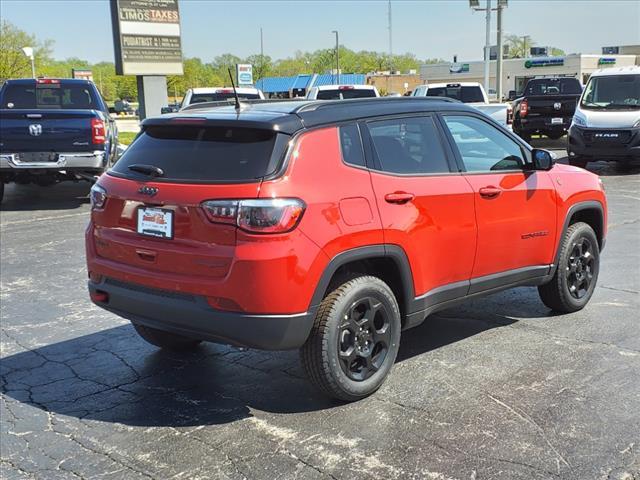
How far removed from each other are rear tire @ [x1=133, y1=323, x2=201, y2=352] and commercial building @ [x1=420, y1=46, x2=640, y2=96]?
230 feet

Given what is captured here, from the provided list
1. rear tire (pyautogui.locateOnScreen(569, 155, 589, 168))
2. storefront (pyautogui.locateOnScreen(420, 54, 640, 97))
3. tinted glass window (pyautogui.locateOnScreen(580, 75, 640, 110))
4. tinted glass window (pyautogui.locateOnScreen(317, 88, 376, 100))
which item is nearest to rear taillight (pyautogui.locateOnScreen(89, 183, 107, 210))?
tinted glass window (pyautogui.locateOnScreen(317, 88, 376, 100))

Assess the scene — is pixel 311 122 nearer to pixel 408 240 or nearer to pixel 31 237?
pixel 408 240

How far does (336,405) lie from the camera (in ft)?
13.4

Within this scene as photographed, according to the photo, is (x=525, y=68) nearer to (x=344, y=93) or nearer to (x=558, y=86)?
(x=558, y=86)

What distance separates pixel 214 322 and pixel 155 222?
697mm

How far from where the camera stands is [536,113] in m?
19.7

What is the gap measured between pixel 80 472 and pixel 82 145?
8.41 meters

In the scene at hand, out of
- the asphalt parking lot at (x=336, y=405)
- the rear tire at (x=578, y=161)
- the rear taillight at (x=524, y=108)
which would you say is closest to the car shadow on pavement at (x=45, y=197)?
the asphalt parking lot at (x=336, y=405)

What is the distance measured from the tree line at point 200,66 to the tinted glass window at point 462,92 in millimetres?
37731

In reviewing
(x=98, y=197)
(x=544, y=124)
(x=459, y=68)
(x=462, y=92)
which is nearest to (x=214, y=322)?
(x=98, y=197)

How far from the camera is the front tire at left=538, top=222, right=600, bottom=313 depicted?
5.48 m

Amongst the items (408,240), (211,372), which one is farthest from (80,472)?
(408,240)

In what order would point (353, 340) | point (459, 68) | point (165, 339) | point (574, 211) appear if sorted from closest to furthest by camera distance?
point (353, 340), point (165, 339), point (574, 211), point (459, 68)

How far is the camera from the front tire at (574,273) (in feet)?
18.0
